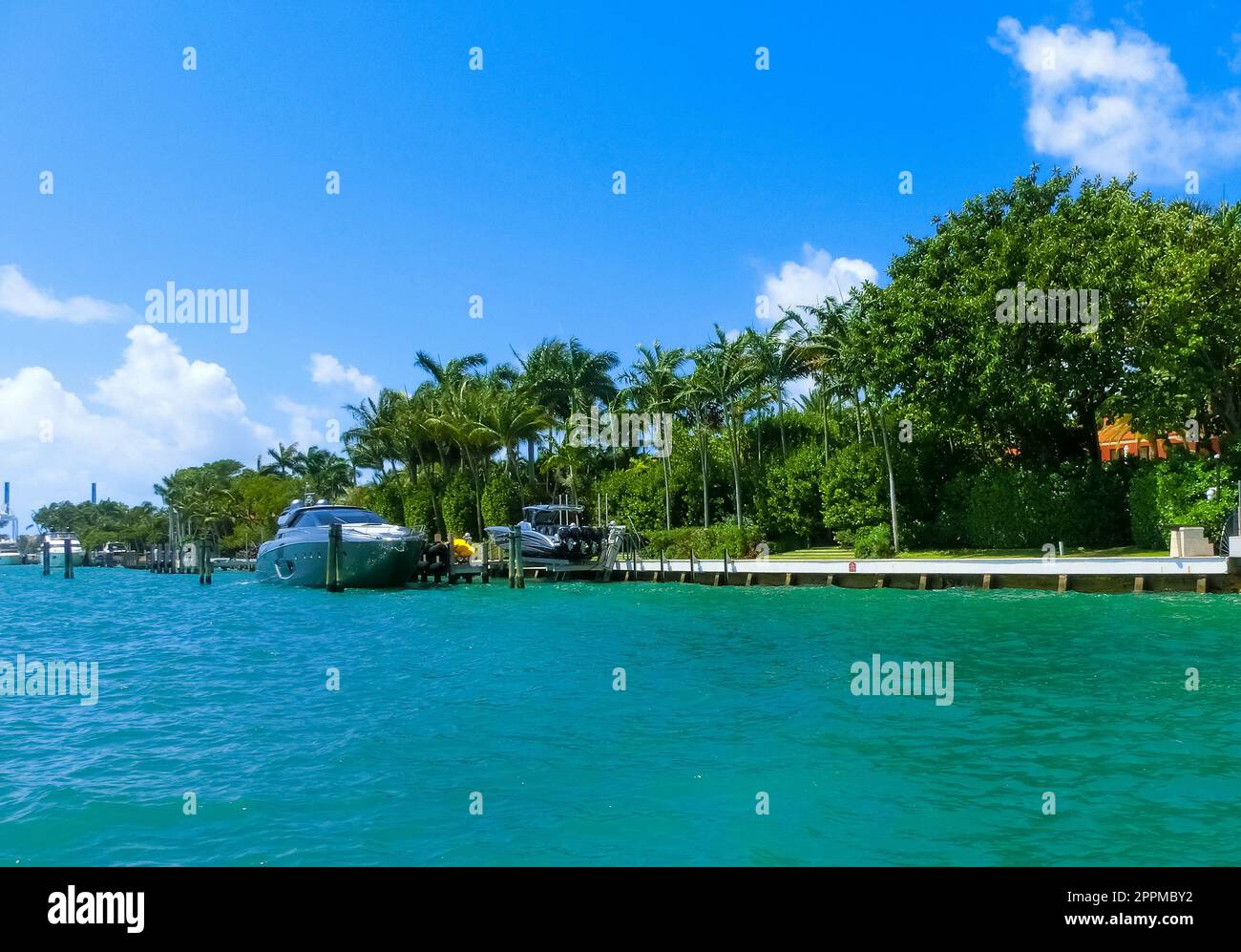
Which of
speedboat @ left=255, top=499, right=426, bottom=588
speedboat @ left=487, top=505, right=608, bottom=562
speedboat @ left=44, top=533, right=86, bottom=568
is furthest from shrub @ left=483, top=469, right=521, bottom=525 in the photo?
speedboat @ left=44, top=533, right=86, bottom=568

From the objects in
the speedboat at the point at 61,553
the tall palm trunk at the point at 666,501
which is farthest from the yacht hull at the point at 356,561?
the speedboat at the point at 61,553

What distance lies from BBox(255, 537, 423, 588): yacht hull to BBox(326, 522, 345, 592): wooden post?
0.27 metres

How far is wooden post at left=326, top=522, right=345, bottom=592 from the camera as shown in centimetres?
4584

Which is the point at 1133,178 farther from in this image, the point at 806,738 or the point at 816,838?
the point at 816,838

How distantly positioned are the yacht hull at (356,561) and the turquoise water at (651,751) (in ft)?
72.2

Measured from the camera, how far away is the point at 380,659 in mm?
21297

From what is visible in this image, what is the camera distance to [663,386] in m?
55.9

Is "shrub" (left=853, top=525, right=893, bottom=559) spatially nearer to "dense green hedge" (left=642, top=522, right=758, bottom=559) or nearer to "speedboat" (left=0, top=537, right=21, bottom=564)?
"dense green hedge" (left=642, top=522, right=758, bottom=559)

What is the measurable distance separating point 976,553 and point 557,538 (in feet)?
66.0

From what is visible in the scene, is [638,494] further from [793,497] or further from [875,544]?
[875,544]
